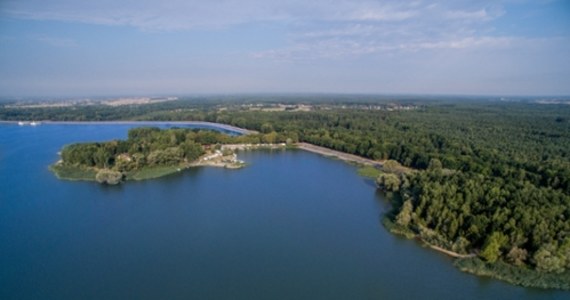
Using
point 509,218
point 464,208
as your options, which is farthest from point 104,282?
point 509,218

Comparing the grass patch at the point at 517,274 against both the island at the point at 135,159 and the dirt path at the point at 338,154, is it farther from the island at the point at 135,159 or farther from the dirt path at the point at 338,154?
the island at the point at 135,159

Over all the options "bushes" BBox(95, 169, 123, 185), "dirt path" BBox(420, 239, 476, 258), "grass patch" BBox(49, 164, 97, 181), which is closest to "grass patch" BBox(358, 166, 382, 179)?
"dirt path" BBox(420, 239, 476, 258)

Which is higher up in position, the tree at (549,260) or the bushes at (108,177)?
the bushes at (108,177)

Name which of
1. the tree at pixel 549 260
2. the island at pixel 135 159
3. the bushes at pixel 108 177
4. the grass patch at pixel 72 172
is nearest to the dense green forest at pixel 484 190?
the tree at pixel 549 260

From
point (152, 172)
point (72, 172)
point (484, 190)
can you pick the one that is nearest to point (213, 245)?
point (484, 190)

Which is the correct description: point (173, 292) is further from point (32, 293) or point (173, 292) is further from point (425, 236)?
point (425, 236)

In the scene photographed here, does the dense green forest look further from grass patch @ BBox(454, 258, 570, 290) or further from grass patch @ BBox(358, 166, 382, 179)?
grass patch @ BBox(358, 166, 382, 179)
